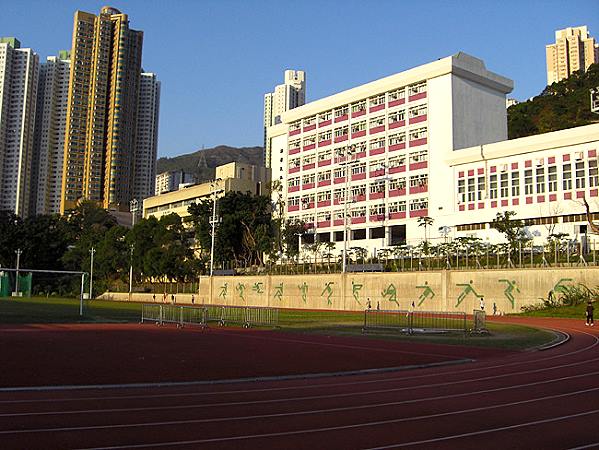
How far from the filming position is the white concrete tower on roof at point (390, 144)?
70438 mm

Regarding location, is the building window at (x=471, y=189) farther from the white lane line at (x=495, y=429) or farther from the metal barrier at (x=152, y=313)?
the white lane line at (x=495, y=429)

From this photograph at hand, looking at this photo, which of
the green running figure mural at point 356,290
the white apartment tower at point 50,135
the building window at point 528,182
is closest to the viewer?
the green running figure mural at point 356,290

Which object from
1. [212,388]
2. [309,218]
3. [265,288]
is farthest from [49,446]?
[309,218]

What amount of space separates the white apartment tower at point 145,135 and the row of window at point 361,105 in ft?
274

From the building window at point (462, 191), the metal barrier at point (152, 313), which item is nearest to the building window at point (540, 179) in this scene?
the building window at point (462, 191)

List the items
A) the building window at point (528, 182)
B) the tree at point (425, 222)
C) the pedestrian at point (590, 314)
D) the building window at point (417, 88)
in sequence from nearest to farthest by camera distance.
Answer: the pedestrian at point (590, 314) → the building window at point (528, 182) → the tree at point (425, 222) → the building window at point (417, 88)

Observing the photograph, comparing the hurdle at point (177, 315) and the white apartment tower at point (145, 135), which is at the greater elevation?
the white apartment tower at point (145, 135)

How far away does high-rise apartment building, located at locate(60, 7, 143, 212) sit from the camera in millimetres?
154500

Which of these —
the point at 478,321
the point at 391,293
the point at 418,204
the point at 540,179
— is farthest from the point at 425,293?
the point at 478,321

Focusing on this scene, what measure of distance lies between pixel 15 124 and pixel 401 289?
138794 mm

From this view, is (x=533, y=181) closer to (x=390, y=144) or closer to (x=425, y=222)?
(x=425, y=222)

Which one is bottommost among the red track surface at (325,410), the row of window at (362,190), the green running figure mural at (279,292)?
the red track surface at (325,410)

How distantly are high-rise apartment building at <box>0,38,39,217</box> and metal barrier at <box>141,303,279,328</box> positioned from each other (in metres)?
139

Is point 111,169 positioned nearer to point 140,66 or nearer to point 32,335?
point 140,66
